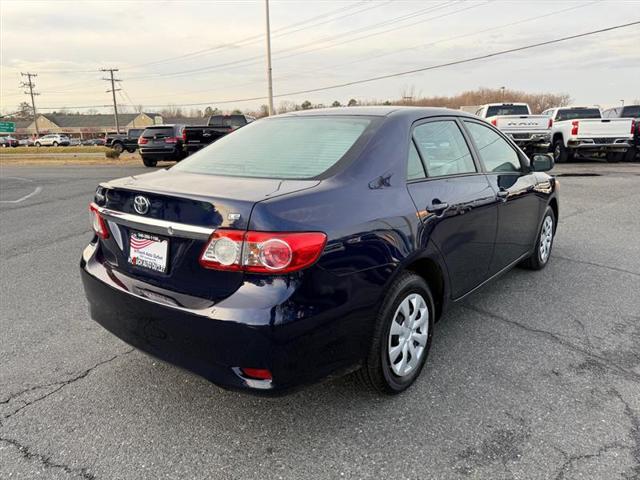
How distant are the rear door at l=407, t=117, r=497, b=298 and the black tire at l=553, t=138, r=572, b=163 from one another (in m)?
14.8

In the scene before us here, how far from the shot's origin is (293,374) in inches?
85.0

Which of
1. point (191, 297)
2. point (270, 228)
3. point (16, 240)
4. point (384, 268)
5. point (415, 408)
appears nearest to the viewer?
point (270, 228)

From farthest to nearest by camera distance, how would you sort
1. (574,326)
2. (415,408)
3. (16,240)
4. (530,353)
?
(16,240), (574,326), (530,353), (415,408)

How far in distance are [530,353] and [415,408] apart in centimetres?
108

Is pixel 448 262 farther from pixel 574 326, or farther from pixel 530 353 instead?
pixel 574 326

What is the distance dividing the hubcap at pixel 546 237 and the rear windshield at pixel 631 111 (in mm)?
18721

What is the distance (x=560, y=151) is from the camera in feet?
55.1

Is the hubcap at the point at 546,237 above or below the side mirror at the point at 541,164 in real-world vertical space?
below

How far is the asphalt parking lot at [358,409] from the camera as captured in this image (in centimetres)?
220

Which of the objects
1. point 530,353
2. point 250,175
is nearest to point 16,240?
point 250,175

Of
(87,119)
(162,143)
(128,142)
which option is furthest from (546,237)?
(87,119)

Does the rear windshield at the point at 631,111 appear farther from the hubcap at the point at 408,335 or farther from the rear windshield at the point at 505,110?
the hubcap at the point at 408,335

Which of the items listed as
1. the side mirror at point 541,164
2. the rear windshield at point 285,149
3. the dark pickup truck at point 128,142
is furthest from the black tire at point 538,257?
the dark pickup truck at point 128,142

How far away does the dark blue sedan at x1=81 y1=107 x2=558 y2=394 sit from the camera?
6.86 ft
